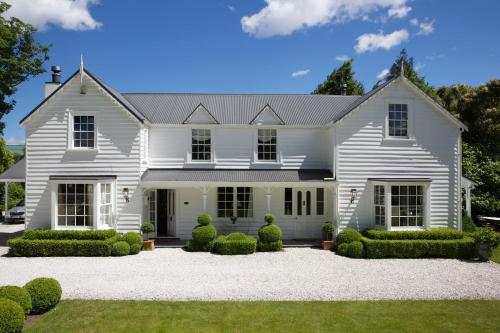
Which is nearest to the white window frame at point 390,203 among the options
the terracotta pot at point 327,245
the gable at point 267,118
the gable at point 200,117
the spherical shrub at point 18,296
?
A: the terracotta pot at point 327,245

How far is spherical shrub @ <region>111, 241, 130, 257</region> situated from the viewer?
15.8 meters

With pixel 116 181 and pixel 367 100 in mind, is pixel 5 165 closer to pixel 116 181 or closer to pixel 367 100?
pixel 116 181

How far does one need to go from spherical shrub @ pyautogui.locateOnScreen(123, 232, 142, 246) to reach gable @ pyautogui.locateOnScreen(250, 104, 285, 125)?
857 cm

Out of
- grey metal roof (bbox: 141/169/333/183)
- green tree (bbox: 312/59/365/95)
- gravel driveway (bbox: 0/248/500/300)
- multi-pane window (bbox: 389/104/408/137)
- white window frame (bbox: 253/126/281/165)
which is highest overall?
green tree (bbox: 312/59/365/95)

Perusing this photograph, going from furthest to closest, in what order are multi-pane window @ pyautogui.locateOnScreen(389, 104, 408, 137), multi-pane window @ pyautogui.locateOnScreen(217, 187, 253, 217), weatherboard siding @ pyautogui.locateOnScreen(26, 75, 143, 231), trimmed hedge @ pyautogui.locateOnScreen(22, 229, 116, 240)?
multi-pane window @ pyautogui.locateOnScreen(217, 187, 253, 217) < multi-pane window @ pyautogui.locateOnScreen(389, 104, 408, 137) < weatherboard siding @ pyautogui.locateOnScreen(26, 75, 143, 231) < trimmed hedge @ pyautogui.locateOnScreen(22, 229, 116, 240)

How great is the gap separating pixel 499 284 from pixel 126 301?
12.1 metres

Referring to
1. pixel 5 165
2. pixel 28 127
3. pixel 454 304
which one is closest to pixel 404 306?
pixel 454 304

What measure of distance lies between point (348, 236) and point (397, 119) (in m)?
6.68

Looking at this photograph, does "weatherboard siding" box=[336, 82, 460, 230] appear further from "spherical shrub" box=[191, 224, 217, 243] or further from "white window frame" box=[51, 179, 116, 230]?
"white window frame" box=[51, 179, 116, 230]

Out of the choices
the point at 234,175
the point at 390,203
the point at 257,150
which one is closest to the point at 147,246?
the point at 234,175

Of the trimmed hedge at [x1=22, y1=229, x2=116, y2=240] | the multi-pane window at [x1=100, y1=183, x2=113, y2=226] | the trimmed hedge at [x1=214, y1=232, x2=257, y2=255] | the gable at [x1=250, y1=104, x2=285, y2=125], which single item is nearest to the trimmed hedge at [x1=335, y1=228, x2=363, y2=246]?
the trimmed hedge at [x1=214, y1=232, x2=257, y2=255]

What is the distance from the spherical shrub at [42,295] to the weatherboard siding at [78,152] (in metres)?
8.65

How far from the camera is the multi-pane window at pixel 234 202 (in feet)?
63.9

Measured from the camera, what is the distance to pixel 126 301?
9727 millimetres
